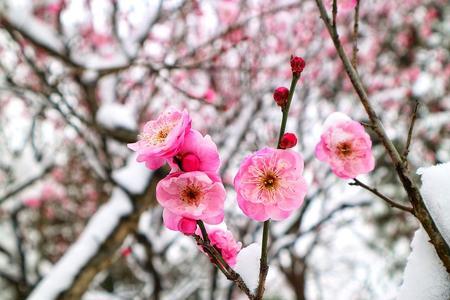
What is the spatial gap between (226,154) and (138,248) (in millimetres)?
2011

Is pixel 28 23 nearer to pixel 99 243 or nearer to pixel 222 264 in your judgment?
pixel 99 243

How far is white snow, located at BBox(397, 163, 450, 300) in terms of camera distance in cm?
92

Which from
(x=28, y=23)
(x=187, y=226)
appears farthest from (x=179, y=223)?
(x=28, y=23)

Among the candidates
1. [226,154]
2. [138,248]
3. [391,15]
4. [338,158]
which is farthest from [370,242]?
[338,158]

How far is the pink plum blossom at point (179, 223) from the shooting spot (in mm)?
849

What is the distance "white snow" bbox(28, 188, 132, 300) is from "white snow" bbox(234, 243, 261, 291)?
1632 mm

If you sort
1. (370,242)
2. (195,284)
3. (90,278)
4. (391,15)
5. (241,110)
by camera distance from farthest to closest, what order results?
(370,242)
(391,15)
(241,110)
(195,284)
(90,278)

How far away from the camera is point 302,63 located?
2.92 ft

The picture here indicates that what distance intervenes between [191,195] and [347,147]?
44 centimetres

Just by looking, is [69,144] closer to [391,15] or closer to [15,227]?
[15,227]

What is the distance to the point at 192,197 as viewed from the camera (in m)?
0.86

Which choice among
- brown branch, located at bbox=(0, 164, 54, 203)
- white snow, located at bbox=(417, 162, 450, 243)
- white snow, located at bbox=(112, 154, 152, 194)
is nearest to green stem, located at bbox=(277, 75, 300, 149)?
white snow, located at bbox=(417, 162, 450, 243)

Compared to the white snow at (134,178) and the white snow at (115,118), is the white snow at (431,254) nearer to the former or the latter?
the white snow at (134,178)

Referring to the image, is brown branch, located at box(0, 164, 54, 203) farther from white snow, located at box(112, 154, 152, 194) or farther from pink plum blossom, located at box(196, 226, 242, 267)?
pink plum blossom, located at box(196, 226, 242, 267)
